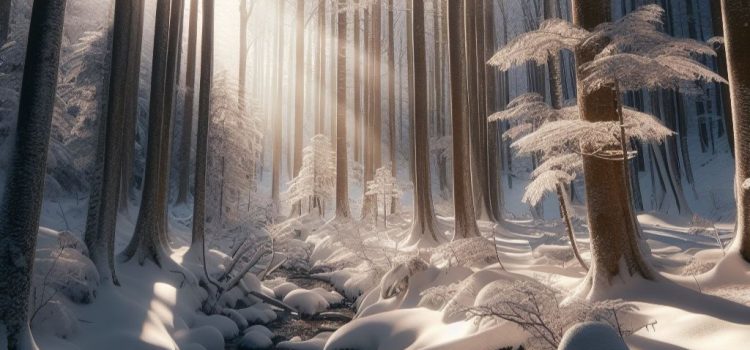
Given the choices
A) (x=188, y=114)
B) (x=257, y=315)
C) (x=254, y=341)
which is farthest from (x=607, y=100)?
(x=188, y=114)

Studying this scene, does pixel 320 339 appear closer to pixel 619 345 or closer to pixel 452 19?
pixel 619 345

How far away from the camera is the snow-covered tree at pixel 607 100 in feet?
18.5

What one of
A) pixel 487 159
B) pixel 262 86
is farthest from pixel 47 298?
pixel 262 86

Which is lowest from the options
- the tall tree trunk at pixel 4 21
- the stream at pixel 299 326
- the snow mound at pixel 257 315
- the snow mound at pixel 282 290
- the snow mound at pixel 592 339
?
the stream at pixel 299 326

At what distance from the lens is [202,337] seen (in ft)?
24.8

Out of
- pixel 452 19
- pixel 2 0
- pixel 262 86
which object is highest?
pixel 262 86

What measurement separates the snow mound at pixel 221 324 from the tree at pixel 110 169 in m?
1.60

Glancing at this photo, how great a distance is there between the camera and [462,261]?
26.8 ft

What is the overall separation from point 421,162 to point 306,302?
5.43 m

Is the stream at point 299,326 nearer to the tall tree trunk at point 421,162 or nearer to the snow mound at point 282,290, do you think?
the snow mound at point 282,290

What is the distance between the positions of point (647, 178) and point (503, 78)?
43.0ft

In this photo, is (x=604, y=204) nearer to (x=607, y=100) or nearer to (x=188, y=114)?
(x=607, y=100)

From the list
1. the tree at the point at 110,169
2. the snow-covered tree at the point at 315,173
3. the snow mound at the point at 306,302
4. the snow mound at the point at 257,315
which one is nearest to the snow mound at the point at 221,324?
the snow mound at the point at 257,315

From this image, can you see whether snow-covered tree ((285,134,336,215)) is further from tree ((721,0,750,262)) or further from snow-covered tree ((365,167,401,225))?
tree ((721,0,750,262))
